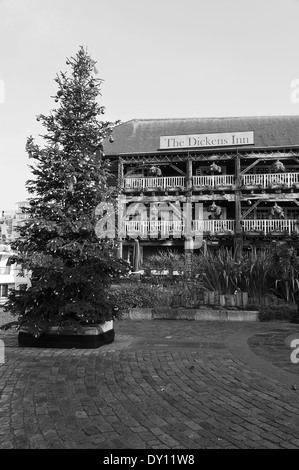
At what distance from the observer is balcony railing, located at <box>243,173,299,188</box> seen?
22.8m

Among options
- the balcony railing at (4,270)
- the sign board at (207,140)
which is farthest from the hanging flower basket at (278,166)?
the balcony railing at (4,270)

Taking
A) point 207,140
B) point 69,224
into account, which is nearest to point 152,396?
point 69,224

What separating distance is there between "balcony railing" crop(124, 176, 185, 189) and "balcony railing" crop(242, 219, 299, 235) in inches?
186

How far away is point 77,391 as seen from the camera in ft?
12.4

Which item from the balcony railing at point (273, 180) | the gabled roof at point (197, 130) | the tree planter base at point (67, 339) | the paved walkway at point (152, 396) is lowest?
the paved walkway at point (152, 396)

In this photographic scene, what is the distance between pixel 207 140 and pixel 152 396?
21689 mm

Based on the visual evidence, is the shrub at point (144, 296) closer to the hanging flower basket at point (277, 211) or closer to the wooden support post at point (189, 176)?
the hanging flower basket at point (277, 211)

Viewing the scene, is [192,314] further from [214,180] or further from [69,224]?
[214,180]

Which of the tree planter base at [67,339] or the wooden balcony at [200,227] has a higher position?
the wooden balcony at [200,227]

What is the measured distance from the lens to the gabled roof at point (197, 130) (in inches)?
950

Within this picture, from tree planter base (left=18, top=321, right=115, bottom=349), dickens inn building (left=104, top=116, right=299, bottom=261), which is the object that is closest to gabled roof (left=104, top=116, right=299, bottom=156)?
dickens inn building (left=104, top=116, right=299, bottom=261)

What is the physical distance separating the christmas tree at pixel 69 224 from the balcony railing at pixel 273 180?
18432 mm

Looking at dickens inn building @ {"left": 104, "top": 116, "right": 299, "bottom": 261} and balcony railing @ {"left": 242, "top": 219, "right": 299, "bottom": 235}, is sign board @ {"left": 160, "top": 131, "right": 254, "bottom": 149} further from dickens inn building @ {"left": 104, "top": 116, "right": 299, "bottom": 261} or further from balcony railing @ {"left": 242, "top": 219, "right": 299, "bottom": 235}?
balcony railing @ {"left": 242, "top": 219, "right": 299, "bottom": 235}

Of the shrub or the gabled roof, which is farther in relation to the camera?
the gabled roof
